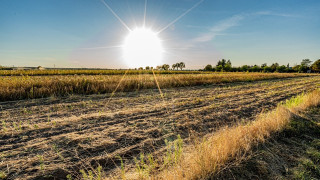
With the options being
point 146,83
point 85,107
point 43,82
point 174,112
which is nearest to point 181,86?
point 146,83

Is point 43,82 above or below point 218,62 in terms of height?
below

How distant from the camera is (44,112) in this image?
16.9 feet

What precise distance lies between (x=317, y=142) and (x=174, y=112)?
368 centimetres

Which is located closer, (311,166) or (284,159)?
(311,166)

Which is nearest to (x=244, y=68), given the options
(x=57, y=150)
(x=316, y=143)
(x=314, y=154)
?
(x=316, y=143)

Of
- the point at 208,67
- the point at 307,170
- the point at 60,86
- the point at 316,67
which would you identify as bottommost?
the point at 307,170

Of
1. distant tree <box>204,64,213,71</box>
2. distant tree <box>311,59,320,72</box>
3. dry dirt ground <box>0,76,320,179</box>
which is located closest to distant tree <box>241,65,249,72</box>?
distant tree <box>204,64,213,71</box>

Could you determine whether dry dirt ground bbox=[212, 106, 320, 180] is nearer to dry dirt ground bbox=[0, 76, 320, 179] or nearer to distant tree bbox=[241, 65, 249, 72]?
dry dirt ground bbox=[0, 76, 320, 179]

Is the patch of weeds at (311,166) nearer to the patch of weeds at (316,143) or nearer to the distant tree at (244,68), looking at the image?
the patch of weeds at (316,143)

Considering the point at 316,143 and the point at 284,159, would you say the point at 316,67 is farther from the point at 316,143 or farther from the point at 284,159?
the point at 284,159

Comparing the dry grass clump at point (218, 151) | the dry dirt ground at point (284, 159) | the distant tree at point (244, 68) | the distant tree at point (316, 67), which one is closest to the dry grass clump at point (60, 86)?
the dry grass clump at point (218, 151)

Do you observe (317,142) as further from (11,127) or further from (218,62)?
(218,62)

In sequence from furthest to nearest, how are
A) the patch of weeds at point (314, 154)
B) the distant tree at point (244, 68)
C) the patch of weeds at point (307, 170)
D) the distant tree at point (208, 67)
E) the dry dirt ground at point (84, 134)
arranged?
the distant tree at point (208, 67) < the distant tree at point (244, 68) < the patch of weeds at point (314, 154) < the dry dirt ground at point (84, 134) < the patch of weeds at point (307, 170)

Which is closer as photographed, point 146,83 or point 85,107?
point 85,107
